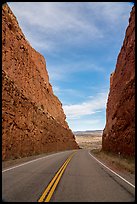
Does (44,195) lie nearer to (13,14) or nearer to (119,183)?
(119,183)

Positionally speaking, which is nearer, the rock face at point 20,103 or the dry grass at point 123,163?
the dry grass at point 123,163

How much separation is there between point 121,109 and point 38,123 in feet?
51.1

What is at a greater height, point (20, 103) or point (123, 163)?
point (20, 103)

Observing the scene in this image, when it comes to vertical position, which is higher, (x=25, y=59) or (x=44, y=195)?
(x=25, y=59)

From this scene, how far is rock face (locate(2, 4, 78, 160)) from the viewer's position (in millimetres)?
30103

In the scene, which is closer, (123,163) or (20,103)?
(123,163)

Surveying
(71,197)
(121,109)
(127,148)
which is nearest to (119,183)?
(71,197)

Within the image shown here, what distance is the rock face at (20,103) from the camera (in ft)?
98.8

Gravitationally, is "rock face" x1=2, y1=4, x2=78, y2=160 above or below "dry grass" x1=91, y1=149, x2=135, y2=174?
above

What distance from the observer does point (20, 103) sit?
3572 centimetres

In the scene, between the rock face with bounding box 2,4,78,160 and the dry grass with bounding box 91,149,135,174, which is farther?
the rock face with bounding box 2,4,78,160

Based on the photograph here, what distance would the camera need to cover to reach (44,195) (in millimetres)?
8891

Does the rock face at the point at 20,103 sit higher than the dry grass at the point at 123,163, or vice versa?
the rock face at the point at 20,103

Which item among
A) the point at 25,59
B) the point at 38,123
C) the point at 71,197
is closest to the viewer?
the point at 71,197
